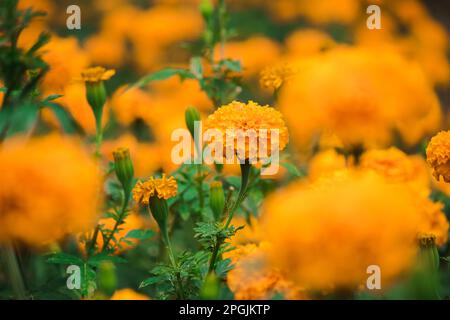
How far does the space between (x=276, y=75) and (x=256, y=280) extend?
1.22 ft

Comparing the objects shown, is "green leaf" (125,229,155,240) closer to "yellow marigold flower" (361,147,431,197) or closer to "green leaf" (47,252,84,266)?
"green leaf" (47,252,84,266)

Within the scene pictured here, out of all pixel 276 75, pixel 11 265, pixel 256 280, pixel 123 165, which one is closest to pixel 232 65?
pixel 276 75

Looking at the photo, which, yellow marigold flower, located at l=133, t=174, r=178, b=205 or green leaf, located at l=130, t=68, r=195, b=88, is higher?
green leaf, located at l=130, t=68, r=195, b=88

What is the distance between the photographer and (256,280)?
32.7 inches

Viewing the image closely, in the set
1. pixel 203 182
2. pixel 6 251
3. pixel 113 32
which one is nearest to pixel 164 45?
pixel 113 32

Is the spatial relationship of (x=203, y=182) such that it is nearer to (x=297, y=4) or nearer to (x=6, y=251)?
(x=6, y=251)

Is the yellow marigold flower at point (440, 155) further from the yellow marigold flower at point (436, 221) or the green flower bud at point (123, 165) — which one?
the green flower bud at point (123, 165)

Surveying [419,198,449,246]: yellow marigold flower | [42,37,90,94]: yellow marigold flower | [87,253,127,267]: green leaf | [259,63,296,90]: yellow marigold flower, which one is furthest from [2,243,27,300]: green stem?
[419,198,449,246]: yellow marigold flower

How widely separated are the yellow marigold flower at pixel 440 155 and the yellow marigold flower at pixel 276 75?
0.90 ft

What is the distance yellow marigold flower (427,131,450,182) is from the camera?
0.85 metres

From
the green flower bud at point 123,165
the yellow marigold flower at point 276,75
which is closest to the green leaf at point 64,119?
the green flower bud at point 123,165

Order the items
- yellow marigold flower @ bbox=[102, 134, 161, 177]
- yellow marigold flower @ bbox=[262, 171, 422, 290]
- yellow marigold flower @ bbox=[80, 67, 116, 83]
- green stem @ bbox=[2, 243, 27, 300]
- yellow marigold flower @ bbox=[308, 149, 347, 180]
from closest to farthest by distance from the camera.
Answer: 1. yellow marigold flower @ bbox=[262, 171, 422, 290]
2. green stem @ bbox=[2, 243, 27, 300]
3. yellow marigold flower @ bbox=[80, 67, 116, 83]
4. yellow marigold flower @ bbox=[308, 149, 347, 180]
5. yellow marigold flower @ bbox=[102, 134, 161, 177]

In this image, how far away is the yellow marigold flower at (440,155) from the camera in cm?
85
